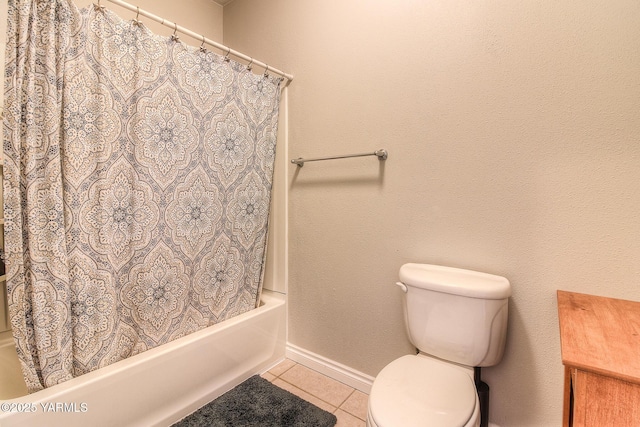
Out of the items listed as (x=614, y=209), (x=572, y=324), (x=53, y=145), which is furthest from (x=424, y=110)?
(x=53, y=145)

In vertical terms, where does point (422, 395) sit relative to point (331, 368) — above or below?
above

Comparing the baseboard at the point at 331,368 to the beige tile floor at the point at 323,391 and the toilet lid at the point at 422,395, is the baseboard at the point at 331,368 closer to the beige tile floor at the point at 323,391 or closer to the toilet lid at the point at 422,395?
the beige tile floor at the point at 323,391

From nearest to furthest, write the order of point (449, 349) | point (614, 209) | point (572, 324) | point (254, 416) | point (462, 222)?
point (572, 324), point (614, 209), point (449, 349), point (462, 222), point (254, 416)

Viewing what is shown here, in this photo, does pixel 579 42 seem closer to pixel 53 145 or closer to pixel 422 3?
pixel 422 3

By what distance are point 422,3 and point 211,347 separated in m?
1.89

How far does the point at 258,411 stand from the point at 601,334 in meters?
1.37

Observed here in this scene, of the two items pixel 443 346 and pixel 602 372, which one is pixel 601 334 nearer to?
pixel 602 372

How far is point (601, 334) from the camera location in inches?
31.6

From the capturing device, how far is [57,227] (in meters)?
1.09

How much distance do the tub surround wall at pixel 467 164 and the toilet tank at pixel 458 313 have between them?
0.12 meters

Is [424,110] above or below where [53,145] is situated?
above

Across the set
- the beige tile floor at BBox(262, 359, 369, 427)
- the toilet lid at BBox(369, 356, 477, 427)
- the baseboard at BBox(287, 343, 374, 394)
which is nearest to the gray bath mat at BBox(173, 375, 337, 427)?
the beige tile floor at BBox(262, 359, 369, 427)

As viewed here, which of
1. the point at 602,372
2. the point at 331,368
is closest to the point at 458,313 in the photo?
the point at 602,372

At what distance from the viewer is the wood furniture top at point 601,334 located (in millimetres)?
661
